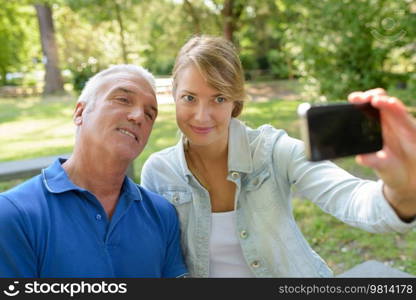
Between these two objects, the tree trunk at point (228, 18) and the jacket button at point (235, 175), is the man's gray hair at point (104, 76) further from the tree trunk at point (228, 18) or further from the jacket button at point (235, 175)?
the tree trunk at point (228, 18)

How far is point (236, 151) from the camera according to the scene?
2346 mm

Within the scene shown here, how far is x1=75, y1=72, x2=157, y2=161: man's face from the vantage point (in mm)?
2078

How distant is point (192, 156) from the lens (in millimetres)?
2439

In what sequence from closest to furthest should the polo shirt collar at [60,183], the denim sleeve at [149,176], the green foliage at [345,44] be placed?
the polo shirt collar at [60,183], the denim sleeve at [149,176], the green foliage at [345,44]

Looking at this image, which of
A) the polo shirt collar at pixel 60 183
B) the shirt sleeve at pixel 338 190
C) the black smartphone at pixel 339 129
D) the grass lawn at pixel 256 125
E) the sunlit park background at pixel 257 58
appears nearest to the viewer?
the black smartphone at pixel 339 129

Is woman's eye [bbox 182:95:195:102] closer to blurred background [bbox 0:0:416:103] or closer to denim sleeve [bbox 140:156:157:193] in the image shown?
denim sleeve [bbox 140:156:157:193]

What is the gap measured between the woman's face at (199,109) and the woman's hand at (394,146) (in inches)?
38.5

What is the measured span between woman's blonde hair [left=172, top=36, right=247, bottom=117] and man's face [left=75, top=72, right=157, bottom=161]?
0.22 metres

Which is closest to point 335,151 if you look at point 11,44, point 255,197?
point 255,197

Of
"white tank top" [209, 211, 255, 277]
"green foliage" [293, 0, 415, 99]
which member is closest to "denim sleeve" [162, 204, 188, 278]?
"white tank top" [209, 211, 255, 277]

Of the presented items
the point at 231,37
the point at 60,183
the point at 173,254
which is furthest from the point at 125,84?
the point at 231,37

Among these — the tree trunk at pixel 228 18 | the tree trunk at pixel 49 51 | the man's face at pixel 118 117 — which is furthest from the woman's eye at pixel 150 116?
the tree trunk at pixel 49 51

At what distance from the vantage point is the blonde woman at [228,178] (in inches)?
85.4

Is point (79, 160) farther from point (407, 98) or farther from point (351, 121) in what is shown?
point (407, 98)
